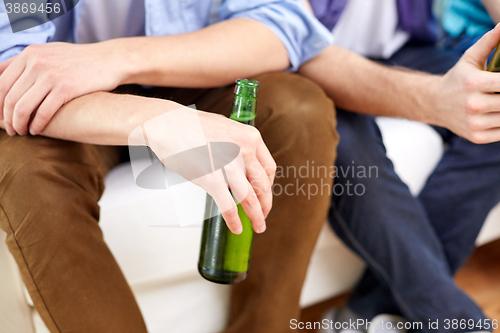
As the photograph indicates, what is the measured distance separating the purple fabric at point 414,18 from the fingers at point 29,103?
69 cm

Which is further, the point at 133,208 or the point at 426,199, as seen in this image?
the point at 426,199

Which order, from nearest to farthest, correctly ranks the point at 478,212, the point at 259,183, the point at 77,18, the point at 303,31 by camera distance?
the point at 259,183, the point at 77,18, the point at 303,31, the point at 478,212

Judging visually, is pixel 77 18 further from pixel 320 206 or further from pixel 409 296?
pixel 409 296

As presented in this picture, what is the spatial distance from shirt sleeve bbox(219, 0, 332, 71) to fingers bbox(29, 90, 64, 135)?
0.98 feet

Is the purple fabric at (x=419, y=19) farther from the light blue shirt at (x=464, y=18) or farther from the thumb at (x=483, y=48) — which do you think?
the thumb at (x=483, y=48)

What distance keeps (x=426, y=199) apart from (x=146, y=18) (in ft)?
2.37

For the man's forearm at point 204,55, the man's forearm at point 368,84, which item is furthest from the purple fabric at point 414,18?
the man's forearm at point 204,55

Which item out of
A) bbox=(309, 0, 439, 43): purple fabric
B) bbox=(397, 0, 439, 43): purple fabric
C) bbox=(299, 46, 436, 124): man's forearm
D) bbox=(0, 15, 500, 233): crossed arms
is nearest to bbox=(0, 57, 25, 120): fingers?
bbox=(0, 15, 500, 233): crossed arms

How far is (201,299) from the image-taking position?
69 centimetres

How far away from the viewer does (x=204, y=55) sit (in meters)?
0.51

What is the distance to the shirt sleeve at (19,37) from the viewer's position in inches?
15.7

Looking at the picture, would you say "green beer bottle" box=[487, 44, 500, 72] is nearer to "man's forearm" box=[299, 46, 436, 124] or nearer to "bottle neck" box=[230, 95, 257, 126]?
"man's forearm" box=[299, 46, 436, 124]

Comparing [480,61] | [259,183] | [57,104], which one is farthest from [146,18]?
[480,61]

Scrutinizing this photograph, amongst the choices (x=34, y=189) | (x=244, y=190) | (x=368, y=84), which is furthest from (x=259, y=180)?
(x=368, y=84)
